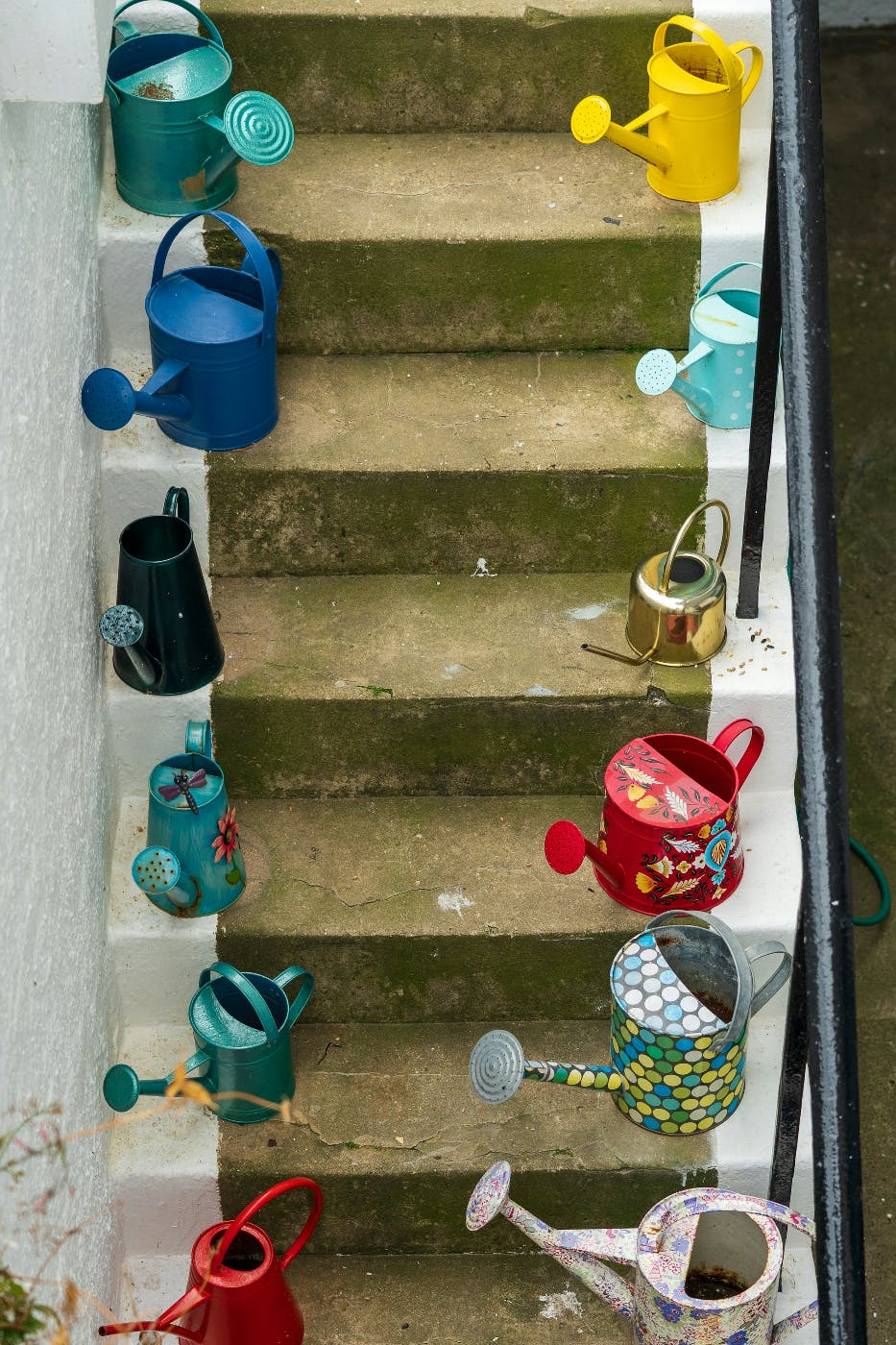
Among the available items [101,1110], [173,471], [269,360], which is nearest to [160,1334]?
[101,1110]

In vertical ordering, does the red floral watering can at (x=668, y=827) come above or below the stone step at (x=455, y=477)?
below

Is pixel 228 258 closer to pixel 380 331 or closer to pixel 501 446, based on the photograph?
pixel 380 331

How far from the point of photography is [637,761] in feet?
8.31

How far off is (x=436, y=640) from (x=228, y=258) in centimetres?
71

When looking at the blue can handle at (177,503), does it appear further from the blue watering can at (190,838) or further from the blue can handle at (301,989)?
the blue can handle at (301,989)

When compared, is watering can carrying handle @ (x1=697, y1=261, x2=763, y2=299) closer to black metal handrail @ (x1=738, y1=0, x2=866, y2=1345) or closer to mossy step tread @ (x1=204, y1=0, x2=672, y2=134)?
mossy step tread @ (x1=204, y1=0, x2=672, y2=134)

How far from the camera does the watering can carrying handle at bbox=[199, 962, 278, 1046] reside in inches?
91.5

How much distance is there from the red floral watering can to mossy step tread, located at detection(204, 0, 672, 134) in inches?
46.0

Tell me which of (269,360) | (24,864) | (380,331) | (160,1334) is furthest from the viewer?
(380,331)

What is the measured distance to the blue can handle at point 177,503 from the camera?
2.58 m

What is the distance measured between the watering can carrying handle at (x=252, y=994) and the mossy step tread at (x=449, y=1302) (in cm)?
43

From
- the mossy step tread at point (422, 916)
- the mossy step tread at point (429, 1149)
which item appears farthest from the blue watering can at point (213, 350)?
the mossy step tread at point (429, 1149)

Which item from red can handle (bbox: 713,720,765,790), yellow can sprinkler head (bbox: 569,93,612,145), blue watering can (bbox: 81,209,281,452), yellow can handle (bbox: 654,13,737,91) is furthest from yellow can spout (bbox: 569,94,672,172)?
red can handle (bbox: 713,720,765,790)

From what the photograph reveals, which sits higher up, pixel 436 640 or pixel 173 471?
pixel 173 471
